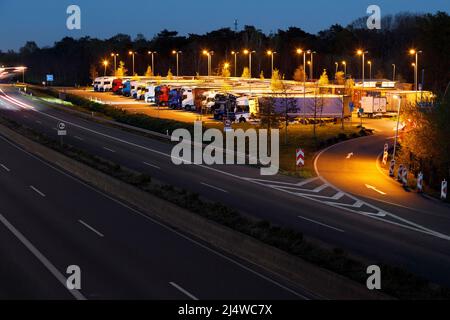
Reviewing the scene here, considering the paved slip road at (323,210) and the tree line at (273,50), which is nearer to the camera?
the paved slip road at (323,210)

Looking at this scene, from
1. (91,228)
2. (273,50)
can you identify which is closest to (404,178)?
(91,228)

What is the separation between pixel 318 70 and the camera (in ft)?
446

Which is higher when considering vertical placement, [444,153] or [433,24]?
[433,24]

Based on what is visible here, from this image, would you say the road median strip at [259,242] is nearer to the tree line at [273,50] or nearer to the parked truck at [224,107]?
the parked truck at [224,107]

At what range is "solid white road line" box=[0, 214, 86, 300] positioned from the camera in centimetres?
1661

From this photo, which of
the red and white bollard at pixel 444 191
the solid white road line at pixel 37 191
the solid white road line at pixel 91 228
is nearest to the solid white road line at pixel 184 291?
the solid white road line at pixel 91 228

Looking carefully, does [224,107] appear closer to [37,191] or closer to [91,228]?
[37,191]

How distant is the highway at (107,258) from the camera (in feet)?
55.3

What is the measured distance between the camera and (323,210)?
28281 mm

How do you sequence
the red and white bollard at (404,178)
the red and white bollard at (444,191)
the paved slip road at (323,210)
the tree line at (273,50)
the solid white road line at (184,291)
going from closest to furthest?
the solid white road line at (184,291) → the paved slip road at (323,210) → the red and white bollard at (444,191) → the red and white bollard at (404,178) → the tree line at (273,50)

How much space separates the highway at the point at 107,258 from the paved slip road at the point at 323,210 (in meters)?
4.39

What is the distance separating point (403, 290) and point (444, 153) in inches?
915
